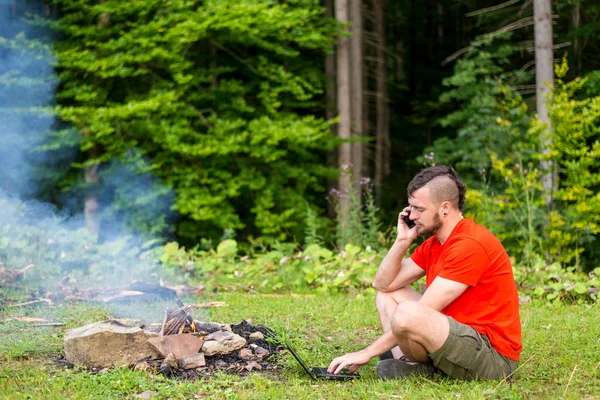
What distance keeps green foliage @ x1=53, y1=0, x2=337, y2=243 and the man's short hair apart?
8.75 meters

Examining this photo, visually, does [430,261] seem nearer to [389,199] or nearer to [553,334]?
[553,334]

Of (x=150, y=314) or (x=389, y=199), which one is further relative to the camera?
(x=389, y=199)

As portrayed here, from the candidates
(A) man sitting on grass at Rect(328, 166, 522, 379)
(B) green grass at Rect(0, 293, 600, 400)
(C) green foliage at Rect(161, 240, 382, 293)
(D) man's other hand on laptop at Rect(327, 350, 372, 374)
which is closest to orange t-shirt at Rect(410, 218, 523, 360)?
(A) man sitting on grass at Rect(328, 166, 522, 379)

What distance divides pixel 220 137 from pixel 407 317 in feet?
33.1

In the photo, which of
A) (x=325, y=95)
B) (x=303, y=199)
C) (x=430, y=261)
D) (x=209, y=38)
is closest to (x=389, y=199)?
(x=325, y=95)

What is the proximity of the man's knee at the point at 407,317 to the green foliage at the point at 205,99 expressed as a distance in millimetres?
8933

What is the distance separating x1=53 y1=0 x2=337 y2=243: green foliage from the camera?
12.7 meters

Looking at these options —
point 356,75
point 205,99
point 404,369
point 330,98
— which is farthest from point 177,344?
point 356,75

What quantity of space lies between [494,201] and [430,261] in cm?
577

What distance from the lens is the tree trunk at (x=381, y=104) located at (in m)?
19.8

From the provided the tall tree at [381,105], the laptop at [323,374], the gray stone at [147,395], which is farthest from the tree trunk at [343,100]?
the gray stone at [147,395]

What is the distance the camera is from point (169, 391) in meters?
4.12

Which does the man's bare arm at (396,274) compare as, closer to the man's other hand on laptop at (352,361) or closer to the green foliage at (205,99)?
the man's other hand on laptop at (352,361)

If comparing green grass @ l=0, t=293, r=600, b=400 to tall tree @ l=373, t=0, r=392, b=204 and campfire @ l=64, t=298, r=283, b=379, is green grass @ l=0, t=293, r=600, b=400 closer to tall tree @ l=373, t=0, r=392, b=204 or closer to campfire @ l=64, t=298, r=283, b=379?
campfire @ l=64, t=298, r=283, b=379
